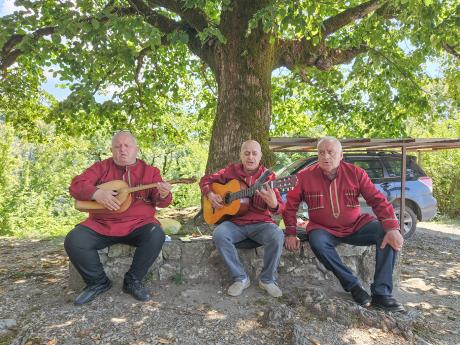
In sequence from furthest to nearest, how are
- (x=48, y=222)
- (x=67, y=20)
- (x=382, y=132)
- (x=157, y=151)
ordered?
(x=157, y=151)
(x=48, y=222)
(x=382, y=132)
(x=67, y=20)

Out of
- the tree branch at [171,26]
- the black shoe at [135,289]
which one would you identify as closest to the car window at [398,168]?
the tree branch at [171,26]

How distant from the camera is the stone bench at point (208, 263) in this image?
13.0ft

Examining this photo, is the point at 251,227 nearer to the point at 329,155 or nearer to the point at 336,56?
the point at 329,155

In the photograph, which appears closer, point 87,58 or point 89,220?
point 89,220

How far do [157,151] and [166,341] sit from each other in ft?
52.9

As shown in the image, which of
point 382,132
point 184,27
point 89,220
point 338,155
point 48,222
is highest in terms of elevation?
point 184,27

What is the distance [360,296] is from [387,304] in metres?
0.23

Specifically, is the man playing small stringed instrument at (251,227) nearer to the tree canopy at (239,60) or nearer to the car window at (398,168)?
the tree canopy at (239,60)

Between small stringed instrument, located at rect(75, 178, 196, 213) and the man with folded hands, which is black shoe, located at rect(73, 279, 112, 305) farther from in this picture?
the man with folded hands

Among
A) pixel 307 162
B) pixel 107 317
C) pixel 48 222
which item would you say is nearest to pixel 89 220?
pixel 107 317

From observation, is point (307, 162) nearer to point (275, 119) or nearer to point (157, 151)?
point (275, 119)

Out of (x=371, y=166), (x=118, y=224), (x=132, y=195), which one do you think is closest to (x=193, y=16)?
(x=132, y=195)

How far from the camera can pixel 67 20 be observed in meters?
4.53

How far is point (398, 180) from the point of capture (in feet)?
26.2
